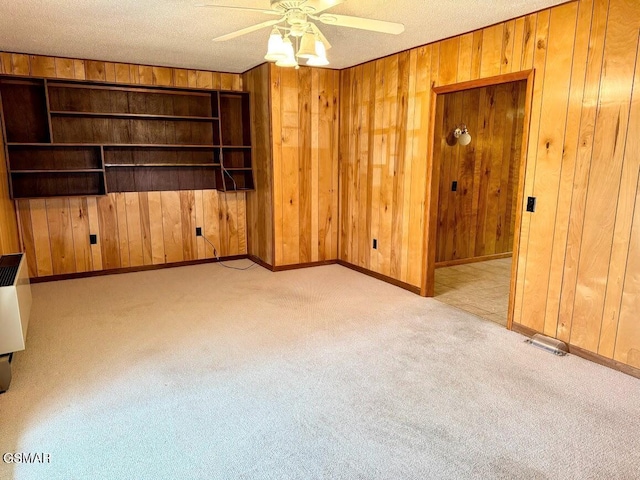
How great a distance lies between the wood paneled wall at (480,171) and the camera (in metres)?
5.12

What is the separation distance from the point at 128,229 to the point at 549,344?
438cm

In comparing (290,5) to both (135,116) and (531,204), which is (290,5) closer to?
(531,204)

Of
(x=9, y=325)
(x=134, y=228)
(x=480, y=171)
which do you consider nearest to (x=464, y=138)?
(x=480, y=171)

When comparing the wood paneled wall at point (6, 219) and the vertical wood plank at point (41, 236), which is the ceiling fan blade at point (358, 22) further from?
the vertical wood plank at point (41, 236)

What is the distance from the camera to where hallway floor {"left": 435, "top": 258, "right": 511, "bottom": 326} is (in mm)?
3821

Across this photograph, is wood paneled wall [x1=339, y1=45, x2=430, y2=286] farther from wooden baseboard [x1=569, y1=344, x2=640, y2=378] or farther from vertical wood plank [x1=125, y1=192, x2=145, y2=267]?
vertical wood plank [x1=125, y1=192, x2=145, y2=267]

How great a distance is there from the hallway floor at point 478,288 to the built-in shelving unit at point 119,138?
271 centimetres

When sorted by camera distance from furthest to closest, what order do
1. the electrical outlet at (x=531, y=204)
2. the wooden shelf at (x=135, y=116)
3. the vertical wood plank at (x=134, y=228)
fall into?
the vertical wood plank at (x=134, y=228) → the wooden shelf at (x=135, y=116) → the electrical outlet at (x=531, y=204)

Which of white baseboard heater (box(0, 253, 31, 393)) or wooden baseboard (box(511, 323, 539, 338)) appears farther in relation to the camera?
wooden baseboard (box(511, 323, 539, 338))

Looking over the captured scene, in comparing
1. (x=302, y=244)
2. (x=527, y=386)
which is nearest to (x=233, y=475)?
(x=527, y=386)

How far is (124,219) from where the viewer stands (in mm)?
4918

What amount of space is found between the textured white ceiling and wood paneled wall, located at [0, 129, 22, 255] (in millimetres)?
1146

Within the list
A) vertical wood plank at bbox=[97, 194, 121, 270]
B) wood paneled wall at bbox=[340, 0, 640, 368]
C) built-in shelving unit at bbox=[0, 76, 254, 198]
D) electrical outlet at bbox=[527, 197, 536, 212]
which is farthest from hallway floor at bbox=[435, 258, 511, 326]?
vertical wood plank at bbox=[97, 194, 121, 270]

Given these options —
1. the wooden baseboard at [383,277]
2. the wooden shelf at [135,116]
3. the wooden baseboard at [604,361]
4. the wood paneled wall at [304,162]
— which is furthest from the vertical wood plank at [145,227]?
the wooden baseboard at [604,361]
